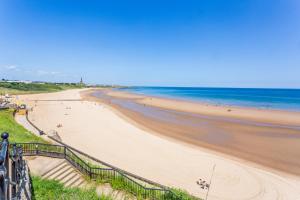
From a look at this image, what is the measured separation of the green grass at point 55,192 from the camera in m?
9.34

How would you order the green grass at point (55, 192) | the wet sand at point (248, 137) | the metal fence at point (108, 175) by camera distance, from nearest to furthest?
1. the green grass at point (55, 192)
2. the metal fence at point (108, 175)
3. the wet sand at point (248, 137)

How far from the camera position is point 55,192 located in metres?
10.1

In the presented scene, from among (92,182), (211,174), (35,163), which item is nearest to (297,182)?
(211,174)

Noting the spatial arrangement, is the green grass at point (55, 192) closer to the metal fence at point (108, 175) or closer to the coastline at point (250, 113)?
the metal fence at point (108, 175)

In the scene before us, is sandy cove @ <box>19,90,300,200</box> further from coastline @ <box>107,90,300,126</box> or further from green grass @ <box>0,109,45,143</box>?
coastline @ <box>107,90,300,126</box>

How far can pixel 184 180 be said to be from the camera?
13992mm

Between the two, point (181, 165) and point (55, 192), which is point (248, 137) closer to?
point (181, 165)

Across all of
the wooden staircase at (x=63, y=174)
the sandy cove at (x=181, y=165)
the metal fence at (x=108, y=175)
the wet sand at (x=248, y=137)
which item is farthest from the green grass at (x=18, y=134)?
the wet sand at (x=248, y=137)

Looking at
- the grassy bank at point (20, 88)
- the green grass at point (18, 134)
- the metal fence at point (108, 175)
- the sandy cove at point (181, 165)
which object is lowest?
the sandy cove at point (181, 165)

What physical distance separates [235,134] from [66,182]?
21.4 metres

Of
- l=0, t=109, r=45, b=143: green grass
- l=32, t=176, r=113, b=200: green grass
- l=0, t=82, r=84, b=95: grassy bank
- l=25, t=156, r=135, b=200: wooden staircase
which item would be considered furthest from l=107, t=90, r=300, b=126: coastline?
l=0, t=82, r=84, b=95: grassy bank

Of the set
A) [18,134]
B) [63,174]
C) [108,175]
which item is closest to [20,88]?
[18,134]

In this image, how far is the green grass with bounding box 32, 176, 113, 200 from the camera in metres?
9.34

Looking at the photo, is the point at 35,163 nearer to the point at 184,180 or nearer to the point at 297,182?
the point at 184,180
